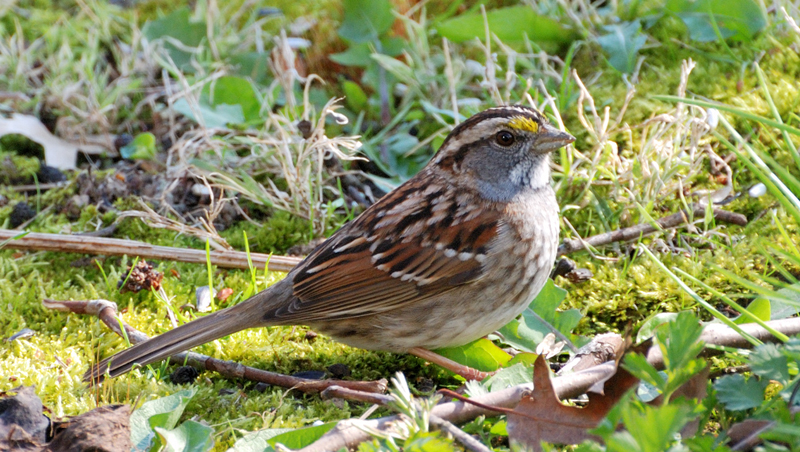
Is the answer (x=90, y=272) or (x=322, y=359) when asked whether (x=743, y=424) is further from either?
(x=90, y=272)

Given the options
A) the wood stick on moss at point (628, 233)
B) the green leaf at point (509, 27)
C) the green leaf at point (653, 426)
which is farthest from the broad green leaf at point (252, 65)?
the green leaf at point (653, 426)

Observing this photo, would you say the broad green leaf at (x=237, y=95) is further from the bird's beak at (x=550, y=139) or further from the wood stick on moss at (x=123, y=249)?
the bird's beak at (x=550, y=139)

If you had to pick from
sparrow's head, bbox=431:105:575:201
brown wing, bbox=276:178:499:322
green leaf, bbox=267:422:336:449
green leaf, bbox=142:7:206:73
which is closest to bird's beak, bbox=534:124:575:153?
sparrow's head, bbox=431:105:575:201

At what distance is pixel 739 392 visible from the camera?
2035 mm

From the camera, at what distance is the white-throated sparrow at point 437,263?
112 inches

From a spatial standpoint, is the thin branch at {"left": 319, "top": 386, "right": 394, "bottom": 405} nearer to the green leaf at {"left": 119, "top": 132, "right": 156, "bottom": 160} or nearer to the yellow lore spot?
the yellow lore spot

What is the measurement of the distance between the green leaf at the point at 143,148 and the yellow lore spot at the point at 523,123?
202 cm

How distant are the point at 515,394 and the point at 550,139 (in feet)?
4.02

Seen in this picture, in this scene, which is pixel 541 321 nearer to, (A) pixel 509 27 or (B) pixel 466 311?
(B) pixel 466 311

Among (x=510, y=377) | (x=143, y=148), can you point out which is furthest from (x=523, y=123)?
(x=143, y=148)

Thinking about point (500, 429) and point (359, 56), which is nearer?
point (500, 429)

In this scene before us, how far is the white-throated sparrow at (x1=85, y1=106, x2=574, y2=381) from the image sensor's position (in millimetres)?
2834

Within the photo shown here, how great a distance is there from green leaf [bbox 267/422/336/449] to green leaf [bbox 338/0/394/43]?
117 inches

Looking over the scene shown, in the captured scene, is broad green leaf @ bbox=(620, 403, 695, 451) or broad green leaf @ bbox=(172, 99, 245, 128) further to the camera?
broad green leaf @ bbox=(172, 99, 245, 128)
